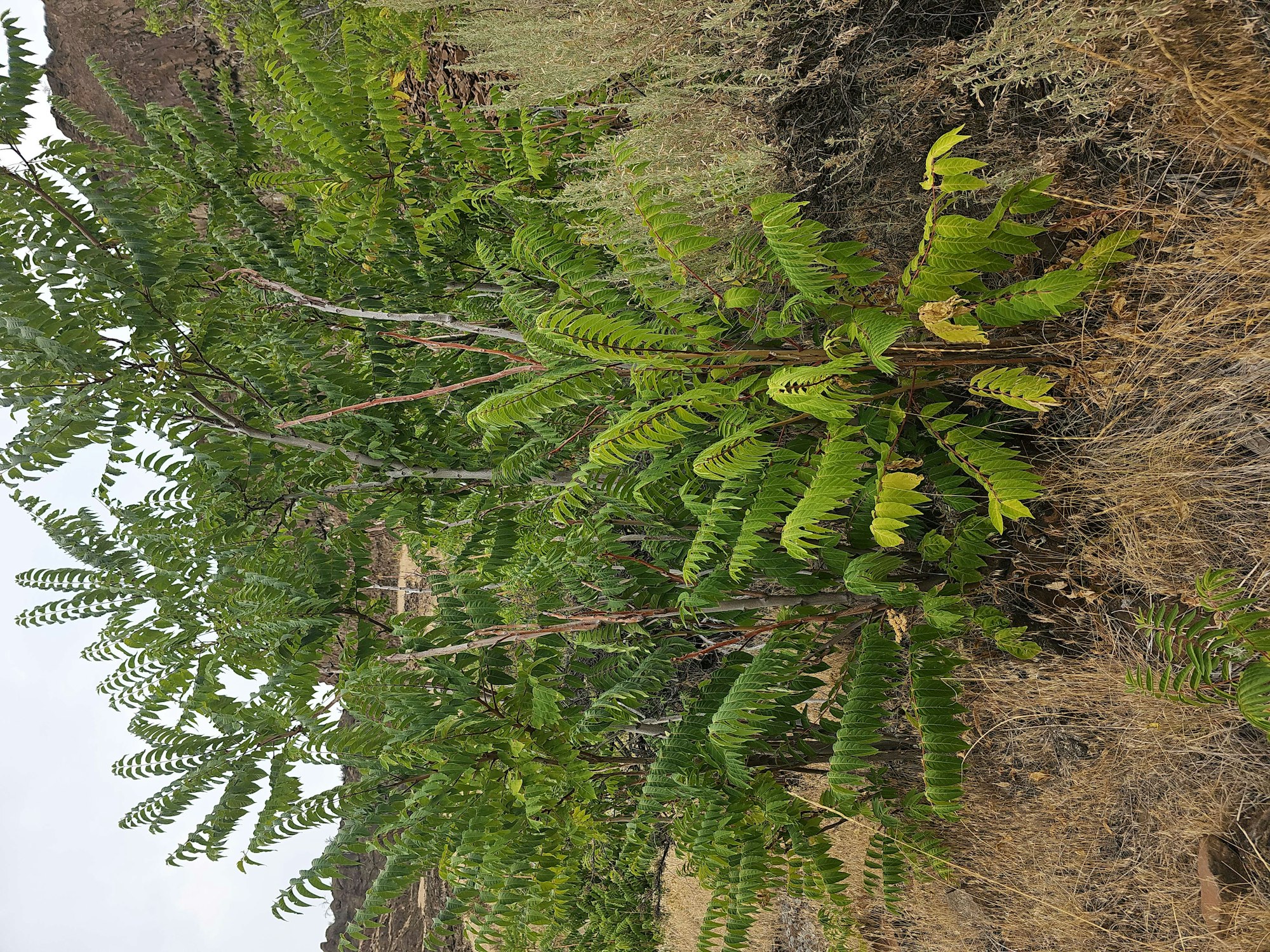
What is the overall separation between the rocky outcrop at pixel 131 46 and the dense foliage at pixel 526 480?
6.57m

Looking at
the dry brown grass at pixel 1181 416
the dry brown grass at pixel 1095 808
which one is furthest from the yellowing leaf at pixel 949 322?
the dry brown grass at pixel 1095 808

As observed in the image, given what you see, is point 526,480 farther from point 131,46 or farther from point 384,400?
point 131,46

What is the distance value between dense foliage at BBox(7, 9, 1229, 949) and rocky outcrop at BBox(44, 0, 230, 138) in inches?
259

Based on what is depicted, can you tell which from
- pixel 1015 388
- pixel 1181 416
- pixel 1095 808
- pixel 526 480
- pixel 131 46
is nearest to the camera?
pixel 1015 388

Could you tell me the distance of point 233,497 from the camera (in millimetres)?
3361

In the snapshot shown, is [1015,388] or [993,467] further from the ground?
[1015,388]

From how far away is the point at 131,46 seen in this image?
923cm

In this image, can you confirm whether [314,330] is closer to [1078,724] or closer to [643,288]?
[643,288]

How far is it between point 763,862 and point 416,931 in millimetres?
7775

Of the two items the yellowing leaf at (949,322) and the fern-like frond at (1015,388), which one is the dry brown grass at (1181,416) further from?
the yellowing leaf at (949,322)

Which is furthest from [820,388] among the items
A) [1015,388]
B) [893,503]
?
[1015,388]

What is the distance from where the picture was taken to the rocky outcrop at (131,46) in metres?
8.92

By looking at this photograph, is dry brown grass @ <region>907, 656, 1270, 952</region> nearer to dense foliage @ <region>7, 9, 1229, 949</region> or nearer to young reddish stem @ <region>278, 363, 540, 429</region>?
dense foliage @ <region>7, 9, 1229, 949</region>

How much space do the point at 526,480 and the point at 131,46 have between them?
9.46 m
